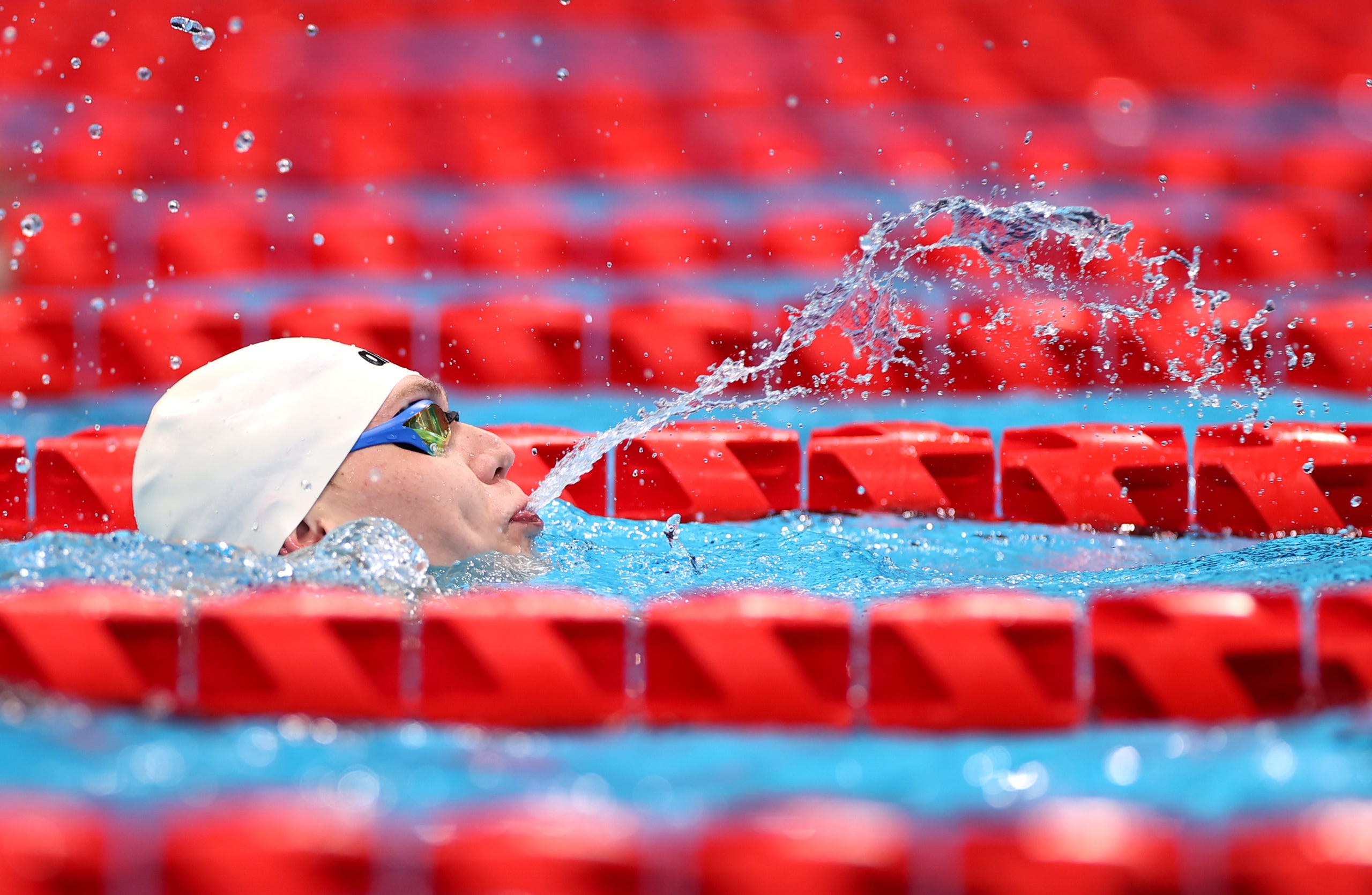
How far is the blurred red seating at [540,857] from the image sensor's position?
1.15 m

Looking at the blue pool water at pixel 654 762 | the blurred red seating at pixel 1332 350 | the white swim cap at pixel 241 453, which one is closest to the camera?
the blue pool water at pixel 654 762

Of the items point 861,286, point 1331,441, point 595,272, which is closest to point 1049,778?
point 1331,441

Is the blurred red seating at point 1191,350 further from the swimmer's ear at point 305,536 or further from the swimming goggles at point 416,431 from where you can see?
the swimmer's ear at point 305,536

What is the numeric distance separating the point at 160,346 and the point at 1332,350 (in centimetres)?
263

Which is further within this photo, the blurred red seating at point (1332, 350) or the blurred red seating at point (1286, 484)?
the blurred red seating at point (1332, 350)

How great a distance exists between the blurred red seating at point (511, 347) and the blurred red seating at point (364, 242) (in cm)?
55

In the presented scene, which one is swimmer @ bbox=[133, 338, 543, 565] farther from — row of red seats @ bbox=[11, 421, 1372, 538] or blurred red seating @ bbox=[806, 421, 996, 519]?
blurred red seating @ bbox=[806, 421, 996, 519]

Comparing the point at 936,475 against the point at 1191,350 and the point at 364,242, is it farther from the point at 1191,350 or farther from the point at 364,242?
the point at 364,242

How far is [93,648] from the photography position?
1.44m

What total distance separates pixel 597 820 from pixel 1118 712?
581 mm

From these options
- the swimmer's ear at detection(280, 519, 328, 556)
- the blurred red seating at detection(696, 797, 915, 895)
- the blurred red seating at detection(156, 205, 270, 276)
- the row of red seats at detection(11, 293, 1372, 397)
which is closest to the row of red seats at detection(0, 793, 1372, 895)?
the blurred red seating at detection(696, 797, 915, 895)

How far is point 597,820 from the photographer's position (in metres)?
1.18

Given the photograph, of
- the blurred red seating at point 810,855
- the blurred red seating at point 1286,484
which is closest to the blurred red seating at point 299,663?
the blurred red seating at point 810,855

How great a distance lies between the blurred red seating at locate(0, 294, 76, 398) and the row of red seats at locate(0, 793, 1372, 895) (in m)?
2.11
